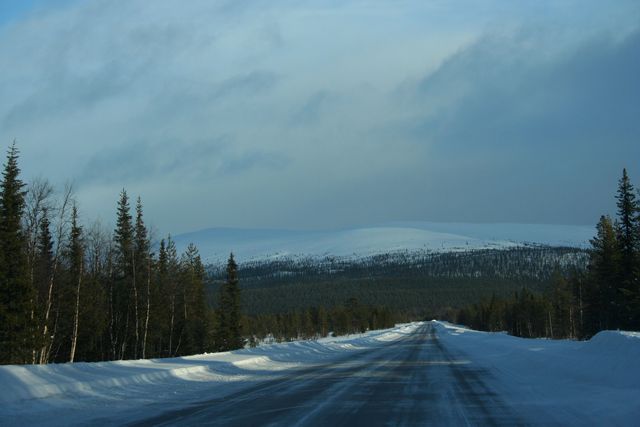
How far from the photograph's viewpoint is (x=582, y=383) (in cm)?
1576

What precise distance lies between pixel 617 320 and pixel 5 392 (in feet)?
204

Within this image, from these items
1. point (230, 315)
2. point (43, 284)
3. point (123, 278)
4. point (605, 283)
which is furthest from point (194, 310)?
point (605, 283)

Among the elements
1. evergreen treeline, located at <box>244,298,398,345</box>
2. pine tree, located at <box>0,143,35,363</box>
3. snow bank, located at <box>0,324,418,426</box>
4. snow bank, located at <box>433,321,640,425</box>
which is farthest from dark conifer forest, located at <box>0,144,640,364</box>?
evergreen treeline, located at <box>244,298,398,345</box>

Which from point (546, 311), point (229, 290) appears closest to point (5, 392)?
point (229, 290)

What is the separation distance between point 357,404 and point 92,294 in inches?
1857

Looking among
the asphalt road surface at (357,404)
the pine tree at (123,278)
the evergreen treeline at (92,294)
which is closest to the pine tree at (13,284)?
the evergreen treeline at (92,294)

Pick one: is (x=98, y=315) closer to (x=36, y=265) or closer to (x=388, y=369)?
(x=36, y=265)

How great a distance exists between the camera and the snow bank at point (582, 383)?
10750 mm

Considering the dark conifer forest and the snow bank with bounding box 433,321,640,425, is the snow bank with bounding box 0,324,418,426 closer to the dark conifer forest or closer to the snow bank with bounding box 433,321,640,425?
the snow bank with bounding box 433,321,640,425

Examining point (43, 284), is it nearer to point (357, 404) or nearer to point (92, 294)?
point (92, 294)

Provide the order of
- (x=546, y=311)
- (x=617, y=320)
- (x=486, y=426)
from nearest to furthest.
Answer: (x=486, y=426), (x=617, y=320), (x=546, y=311)

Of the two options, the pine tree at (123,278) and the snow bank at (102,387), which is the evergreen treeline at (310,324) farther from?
the snow bank at (102,387)

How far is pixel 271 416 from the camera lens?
11242 millimetres

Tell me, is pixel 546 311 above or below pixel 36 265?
below
